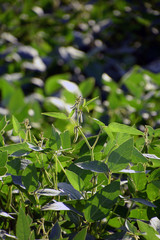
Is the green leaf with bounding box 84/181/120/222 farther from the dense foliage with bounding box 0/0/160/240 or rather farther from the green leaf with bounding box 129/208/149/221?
the green leaf with bounding box 129/208/149/221

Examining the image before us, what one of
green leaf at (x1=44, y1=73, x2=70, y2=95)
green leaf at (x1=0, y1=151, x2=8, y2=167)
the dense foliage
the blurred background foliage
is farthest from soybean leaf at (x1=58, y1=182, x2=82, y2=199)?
green leaf at (x1=44, y1=73, x2=70, y2=95)

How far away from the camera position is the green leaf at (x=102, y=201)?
2.09 ft

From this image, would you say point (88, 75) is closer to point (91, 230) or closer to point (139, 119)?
point (139, 119)

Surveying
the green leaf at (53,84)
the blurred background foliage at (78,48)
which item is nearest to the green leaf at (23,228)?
the blurred background foliage at (78,48)

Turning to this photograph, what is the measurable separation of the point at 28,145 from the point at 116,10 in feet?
9.78

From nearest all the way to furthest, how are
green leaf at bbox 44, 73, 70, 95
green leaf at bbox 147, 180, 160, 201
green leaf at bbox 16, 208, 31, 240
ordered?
green leaf at bbox 16, 208, 31, 240, green leaf at bbox 147, 180, 160, 201, green leaf at bbox 44, 73, 70, 95

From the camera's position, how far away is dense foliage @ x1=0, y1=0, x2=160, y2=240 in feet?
2.15

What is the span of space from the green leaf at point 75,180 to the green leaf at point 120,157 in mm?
56

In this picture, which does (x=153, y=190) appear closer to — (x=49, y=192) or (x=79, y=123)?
(x=49, y=192)

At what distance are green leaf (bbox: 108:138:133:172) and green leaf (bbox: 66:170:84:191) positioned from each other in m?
0.06

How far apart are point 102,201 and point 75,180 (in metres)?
0.06

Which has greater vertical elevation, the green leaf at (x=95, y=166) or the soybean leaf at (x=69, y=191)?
the green leaf at (x=95, y=166)

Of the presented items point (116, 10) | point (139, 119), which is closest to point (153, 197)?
point (139, 119)

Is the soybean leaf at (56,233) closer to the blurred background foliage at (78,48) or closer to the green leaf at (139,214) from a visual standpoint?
the green leaf at (139,214)
